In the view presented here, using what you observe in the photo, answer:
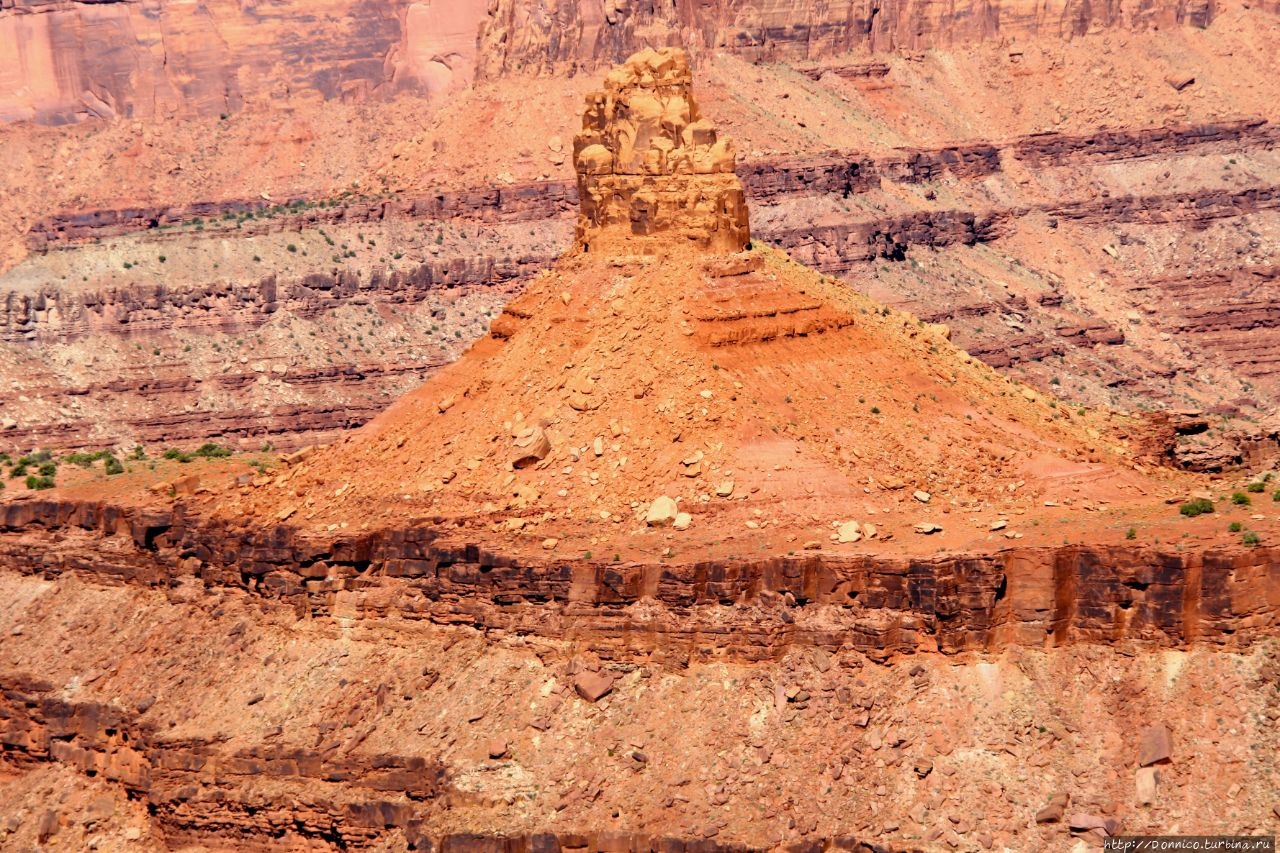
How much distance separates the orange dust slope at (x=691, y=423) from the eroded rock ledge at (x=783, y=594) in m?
1.64

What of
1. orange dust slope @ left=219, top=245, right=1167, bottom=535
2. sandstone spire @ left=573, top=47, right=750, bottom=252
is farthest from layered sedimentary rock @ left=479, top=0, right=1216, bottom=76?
orange dust slope @ left=219, top=245, right=1167, bottom=535

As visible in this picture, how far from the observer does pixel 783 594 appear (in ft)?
234

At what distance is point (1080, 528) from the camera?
71.1m

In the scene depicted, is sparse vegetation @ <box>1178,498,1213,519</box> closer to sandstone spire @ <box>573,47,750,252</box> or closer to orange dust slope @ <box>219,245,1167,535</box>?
orange dust slope @ <box>219,245,1167,535</box>

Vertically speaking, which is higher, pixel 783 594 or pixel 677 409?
pixel 677 409

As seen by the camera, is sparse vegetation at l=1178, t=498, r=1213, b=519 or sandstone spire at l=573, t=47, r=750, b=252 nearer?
sparse vegetation at l=1178, t=498, r=1213, b=519

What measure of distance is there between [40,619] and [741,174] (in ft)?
282

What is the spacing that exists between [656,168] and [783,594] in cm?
1514

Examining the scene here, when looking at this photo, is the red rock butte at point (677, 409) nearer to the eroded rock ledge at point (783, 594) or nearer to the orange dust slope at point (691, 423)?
the orange dust slope at point (691, 423)

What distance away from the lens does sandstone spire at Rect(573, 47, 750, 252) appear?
82438 mm

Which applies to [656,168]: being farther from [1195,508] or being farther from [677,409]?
[1195,508]

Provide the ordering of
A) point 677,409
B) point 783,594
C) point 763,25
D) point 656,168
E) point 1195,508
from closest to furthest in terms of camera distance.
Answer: point 1195,508 < point 783,594 < point 677,409 < point 656,168 < point 763,25

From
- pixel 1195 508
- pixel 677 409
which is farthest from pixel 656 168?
pixel 1195 508

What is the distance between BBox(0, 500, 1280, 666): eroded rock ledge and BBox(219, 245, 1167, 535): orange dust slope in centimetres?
164
